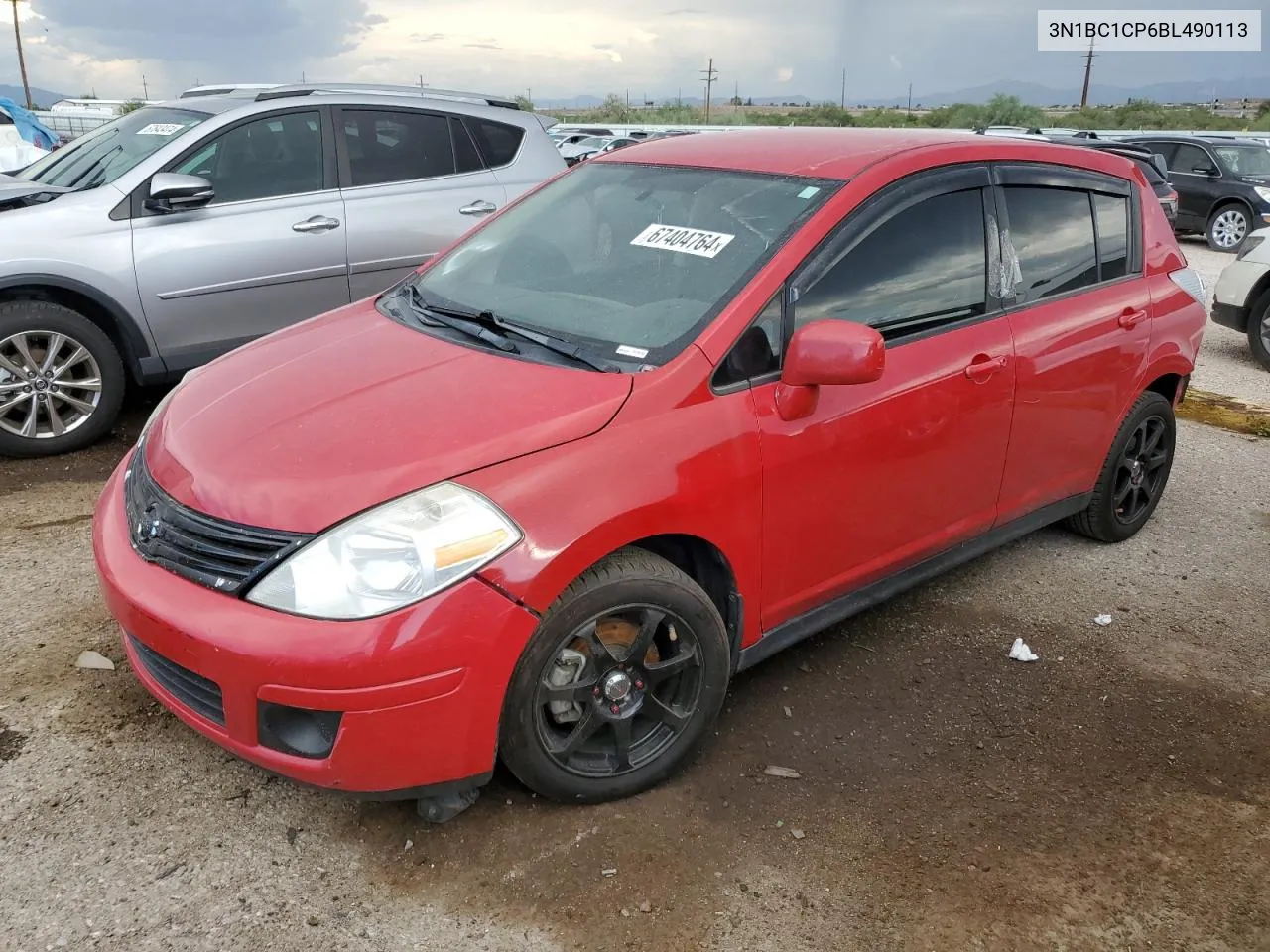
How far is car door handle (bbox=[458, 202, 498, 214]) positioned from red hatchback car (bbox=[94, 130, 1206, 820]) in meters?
2.41

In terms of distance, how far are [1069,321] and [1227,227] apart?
14330 millimetres

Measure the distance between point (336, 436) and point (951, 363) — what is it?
1.93 meters

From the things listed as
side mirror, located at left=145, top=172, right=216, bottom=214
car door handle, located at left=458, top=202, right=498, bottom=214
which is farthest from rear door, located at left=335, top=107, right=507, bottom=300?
side mirror, located at left=145, top=172, right=216, bottom=214

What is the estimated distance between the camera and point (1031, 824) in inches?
111

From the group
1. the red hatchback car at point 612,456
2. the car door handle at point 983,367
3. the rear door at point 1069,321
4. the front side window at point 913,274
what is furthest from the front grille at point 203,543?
the rear door at point 1069,321

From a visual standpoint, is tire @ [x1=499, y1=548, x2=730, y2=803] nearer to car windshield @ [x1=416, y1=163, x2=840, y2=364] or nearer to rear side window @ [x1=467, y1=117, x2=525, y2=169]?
car windshield @ [x1=416, y1=163, x2=840, y2=364]

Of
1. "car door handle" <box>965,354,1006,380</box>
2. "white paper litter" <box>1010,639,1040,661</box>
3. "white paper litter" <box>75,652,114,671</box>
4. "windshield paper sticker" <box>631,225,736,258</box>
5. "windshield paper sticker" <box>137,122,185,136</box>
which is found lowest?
"white paper litter" <box>1010,639,1040,661</box>

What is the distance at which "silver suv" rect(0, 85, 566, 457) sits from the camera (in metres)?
5.12

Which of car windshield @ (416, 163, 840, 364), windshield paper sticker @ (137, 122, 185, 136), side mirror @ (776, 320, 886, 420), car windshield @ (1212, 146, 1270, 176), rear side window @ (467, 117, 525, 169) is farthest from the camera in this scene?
car windshield @ (1212, 146, 1270, 176)

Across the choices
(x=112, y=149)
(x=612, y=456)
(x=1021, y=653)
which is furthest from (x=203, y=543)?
(x=112, y=149)

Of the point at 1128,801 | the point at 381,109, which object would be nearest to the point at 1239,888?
the point at 1128,801

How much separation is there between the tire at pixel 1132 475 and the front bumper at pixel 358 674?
3.02 meters

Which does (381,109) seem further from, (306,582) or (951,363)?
(306,582)

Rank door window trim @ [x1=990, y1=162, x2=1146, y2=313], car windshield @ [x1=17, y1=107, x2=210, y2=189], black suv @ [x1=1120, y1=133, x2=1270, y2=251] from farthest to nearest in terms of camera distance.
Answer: black suv @ [x1=1120, y1=133, x2=1270, y2=251] < car windshield @ [x1=17, y1=107, x2=210, y2=189] < door window trim @ [x1=990, y1=162, x2=1146, y2=313]
